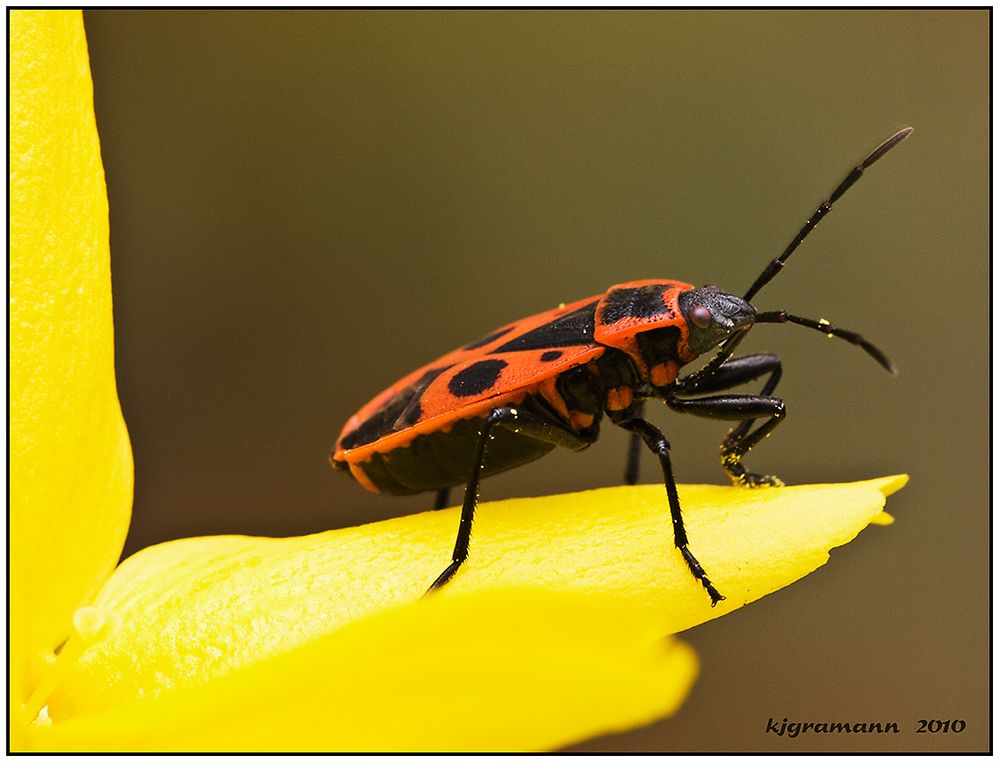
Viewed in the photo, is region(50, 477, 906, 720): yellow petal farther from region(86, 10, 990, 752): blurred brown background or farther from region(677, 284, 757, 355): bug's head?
region(86, 10, 990, 752): blurred brown background

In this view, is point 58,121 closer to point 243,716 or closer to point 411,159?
point 243,716

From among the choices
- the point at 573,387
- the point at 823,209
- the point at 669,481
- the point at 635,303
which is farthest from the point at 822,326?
the point at 669,481

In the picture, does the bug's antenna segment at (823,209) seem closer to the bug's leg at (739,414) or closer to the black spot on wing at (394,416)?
the bug's leg at (739,414)

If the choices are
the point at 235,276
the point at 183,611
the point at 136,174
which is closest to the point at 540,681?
the point at 183,611

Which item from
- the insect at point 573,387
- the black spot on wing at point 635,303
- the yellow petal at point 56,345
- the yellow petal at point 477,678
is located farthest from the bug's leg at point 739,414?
the yellow petal at point 477,678

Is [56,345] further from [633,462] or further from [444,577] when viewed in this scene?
[633,462]

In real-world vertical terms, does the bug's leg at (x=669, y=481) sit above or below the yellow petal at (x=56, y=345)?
below
